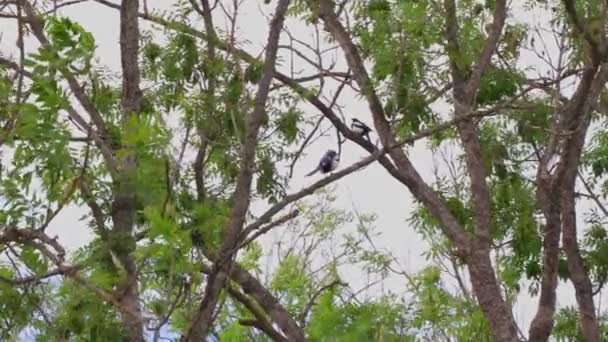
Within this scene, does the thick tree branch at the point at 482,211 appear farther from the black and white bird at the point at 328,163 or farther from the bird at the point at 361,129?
the black and white bird at the point at 328,163

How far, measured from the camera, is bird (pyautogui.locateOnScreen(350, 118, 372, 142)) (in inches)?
323

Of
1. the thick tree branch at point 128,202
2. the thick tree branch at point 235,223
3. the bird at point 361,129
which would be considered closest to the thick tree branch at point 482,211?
the bird at point 361,129

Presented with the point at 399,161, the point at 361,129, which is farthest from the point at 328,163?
the point at 399,161

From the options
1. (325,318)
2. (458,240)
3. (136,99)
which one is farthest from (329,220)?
(136,99)

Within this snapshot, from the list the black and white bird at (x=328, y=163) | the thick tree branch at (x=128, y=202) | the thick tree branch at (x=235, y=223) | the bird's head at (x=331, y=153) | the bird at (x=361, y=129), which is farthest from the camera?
the bird at (x=361, y=129)

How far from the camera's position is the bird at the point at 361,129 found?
8.20 metres

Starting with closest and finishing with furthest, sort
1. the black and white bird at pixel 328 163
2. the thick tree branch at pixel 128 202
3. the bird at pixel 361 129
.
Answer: the thick tree branch at pixel 128 202 < the black and white bird at pixel 328 163 < the bird at pixel 361 129

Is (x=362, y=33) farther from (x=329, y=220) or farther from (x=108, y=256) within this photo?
(x=329, y=220)

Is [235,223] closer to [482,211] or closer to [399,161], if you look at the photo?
[399,161]

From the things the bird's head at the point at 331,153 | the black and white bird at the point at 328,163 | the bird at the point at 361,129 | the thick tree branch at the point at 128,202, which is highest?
the bird at the point at 361,129

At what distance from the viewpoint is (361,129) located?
8258mm

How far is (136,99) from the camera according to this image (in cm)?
452

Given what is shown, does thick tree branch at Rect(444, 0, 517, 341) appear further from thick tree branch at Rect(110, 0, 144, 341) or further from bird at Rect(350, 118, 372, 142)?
thick tree branch at Rect(110, 0, 144, 341)

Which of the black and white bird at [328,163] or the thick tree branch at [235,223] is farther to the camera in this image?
the black and white bird at [328,163]
